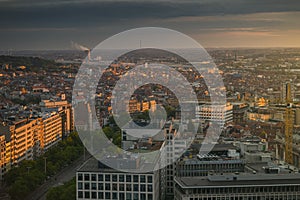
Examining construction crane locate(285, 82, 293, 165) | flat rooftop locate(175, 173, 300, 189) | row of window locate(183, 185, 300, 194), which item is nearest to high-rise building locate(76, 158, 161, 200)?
flat rooftop locate(175, 173, 300, 189)

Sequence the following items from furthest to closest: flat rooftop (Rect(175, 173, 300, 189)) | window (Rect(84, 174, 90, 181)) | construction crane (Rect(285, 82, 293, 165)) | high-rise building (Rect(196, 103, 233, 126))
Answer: high-rise building (Rect(196, 103, 233, 126)) < construction crane (Rect(285, 82, 293, 165)) < window (Rect(84, 174, 90, 181)) < flat rooftop (Rect(175, 173, 300, 189))

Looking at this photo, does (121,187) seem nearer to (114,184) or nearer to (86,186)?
(114,184)

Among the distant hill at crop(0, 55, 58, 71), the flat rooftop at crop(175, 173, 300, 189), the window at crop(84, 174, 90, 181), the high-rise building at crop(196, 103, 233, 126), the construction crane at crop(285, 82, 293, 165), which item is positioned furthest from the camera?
the distant hill at crop(0, 55, 58, 71)

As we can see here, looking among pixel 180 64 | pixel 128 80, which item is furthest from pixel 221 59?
pixel 128 80

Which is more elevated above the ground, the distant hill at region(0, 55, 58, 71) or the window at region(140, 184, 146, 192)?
the distant hill at region(0, 55, 58, 71)

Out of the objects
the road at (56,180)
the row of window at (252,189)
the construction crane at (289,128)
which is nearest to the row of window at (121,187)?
the row of window at (252,189)

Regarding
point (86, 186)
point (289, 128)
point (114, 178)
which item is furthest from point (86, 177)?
point (289, 128)

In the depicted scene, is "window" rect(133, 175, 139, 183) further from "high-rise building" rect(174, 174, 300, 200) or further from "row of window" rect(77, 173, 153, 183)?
"high-rise building" rect(174, 174, 300, 200)

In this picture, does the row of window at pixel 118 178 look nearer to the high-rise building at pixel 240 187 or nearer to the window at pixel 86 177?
the window at pixel 86 177

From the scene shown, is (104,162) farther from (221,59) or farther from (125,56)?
(125,56)
